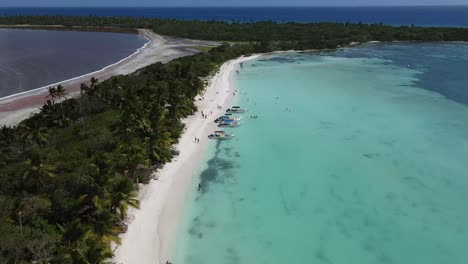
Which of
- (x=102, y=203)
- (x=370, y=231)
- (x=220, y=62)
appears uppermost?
(x=220, y=62)

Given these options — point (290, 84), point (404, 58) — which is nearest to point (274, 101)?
point (290, 84)

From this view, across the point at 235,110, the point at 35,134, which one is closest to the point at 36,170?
the point at 35,134

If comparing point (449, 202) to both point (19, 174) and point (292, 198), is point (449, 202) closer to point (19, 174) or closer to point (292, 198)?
point (292, 198)

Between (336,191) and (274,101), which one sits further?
(274,101)

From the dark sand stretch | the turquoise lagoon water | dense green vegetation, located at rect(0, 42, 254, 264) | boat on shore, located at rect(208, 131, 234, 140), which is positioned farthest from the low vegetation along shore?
the dark sand stretch

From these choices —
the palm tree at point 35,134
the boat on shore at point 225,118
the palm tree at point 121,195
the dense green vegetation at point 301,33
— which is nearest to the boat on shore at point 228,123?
the boat on shore at point 225,118

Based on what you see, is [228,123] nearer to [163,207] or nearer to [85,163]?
[163,207]

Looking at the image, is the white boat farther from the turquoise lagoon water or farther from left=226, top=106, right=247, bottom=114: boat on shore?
the turquoise lagoon water
